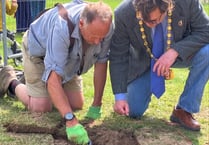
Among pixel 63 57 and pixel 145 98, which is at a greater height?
pixel 63 57

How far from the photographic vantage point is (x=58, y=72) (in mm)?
3549

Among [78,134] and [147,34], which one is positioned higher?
[147,34]

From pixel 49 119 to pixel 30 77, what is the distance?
452mm

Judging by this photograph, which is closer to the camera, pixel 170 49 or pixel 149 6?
pixel 149 6

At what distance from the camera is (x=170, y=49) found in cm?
372

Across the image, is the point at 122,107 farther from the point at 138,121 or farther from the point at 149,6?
the point at 149,6

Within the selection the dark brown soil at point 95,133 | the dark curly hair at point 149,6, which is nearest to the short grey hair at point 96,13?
the dark curly hair at point 149,6

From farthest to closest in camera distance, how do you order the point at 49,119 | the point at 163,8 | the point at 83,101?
the point at 83,101, the point at 49,119, the point at 163,8

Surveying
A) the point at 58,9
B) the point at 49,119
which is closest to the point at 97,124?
the point at 49,119

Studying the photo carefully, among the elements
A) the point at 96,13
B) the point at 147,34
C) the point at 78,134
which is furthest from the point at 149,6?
the point at 78,134

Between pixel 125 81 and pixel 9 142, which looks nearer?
pixel 9 142

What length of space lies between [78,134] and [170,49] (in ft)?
3.26

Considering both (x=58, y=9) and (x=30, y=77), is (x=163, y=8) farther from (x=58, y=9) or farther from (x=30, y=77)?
(x=30, y=77)

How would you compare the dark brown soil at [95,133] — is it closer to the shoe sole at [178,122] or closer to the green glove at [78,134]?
the green glove at [78,134]
